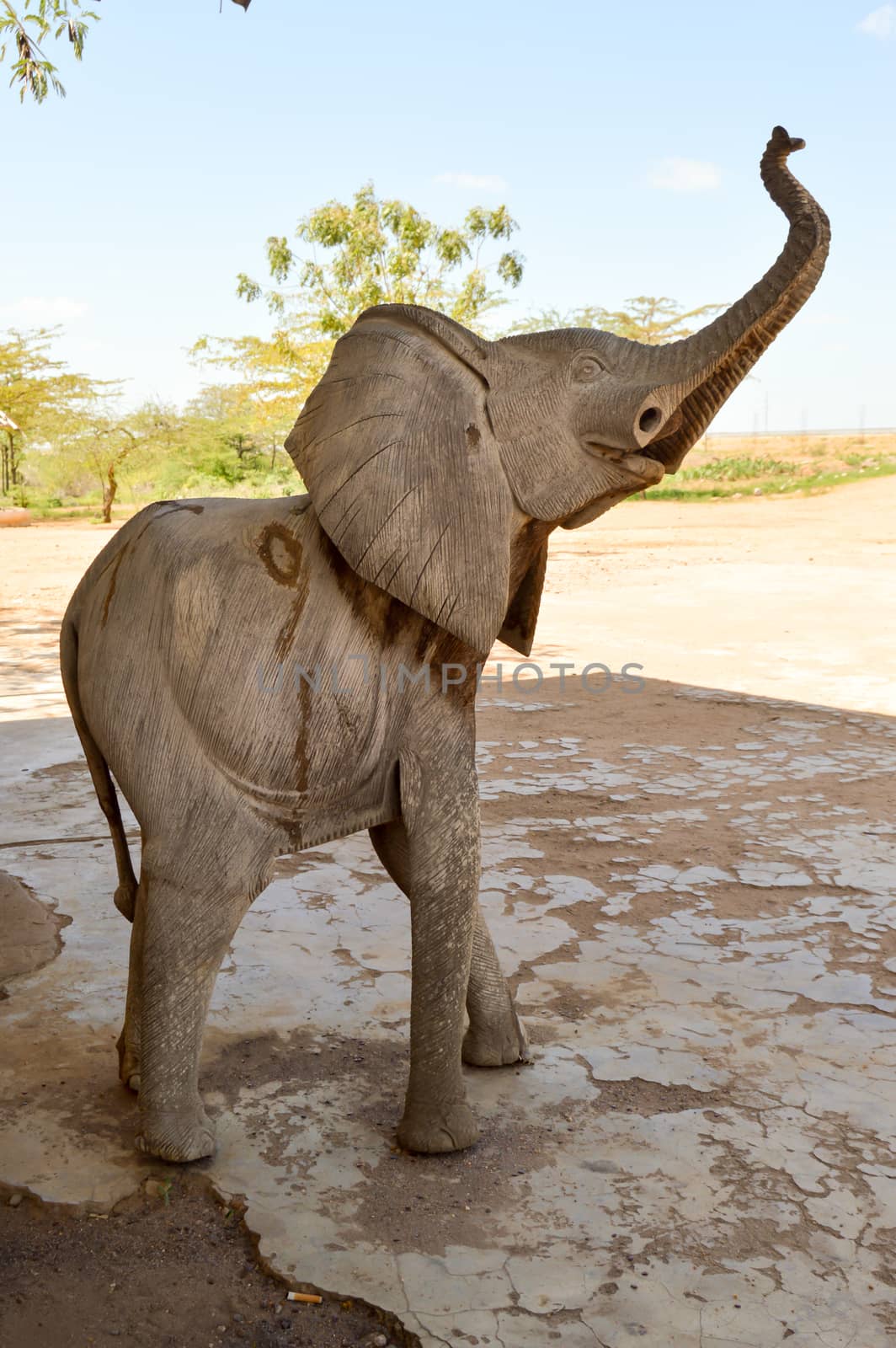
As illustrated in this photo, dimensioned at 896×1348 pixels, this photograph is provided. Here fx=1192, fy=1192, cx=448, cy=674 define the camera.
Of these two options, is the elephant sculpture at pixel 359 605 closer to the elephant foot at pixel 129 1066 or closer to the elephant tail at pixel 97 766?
the elephant tail at pixel 97 766

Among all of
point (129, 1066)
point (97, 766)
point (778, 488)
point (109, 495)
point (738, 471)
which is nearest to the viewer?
point (97, 766)

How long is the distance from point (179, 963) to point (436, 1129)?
59cm

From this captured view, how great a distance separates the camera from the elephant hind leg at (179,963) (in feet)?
6.64

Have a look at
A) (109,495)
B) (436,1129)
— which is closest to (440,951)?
(436,1129)

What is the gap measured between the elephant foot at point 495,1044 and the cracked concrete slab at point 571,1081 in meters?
0.03

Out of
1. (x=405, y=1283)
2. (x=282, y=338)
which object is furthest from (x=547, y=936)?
(x=282, y=338)

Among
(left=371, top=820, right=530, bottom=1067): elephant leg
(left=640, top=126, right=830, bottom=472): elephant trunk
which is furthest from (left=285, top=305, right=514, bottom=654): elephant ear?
(left=371, top=820, right=530, bottom=1067): elephant leg

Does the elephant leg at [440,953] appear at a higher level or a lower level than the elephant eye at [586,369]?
lower

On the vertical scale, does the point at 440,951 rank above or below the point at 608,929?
above

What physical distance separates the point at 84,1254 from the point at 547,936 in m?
1.63

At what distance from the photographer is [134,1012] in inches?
92.7

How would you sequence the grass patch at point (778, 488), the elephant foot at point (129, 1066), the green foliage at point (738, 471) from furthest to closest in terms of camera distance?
the green foliage at point (738, 471)
the grass patch at point (778, 488)
the elephant foot at point (129, 1066)

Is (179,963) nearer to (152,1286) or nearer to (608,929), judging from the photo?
(152,1286)

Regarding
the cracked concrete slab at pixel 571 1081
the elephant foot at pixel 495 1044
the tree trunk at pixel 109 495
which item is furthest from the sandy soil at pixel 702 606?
the tree trunk at pixel 109 495
